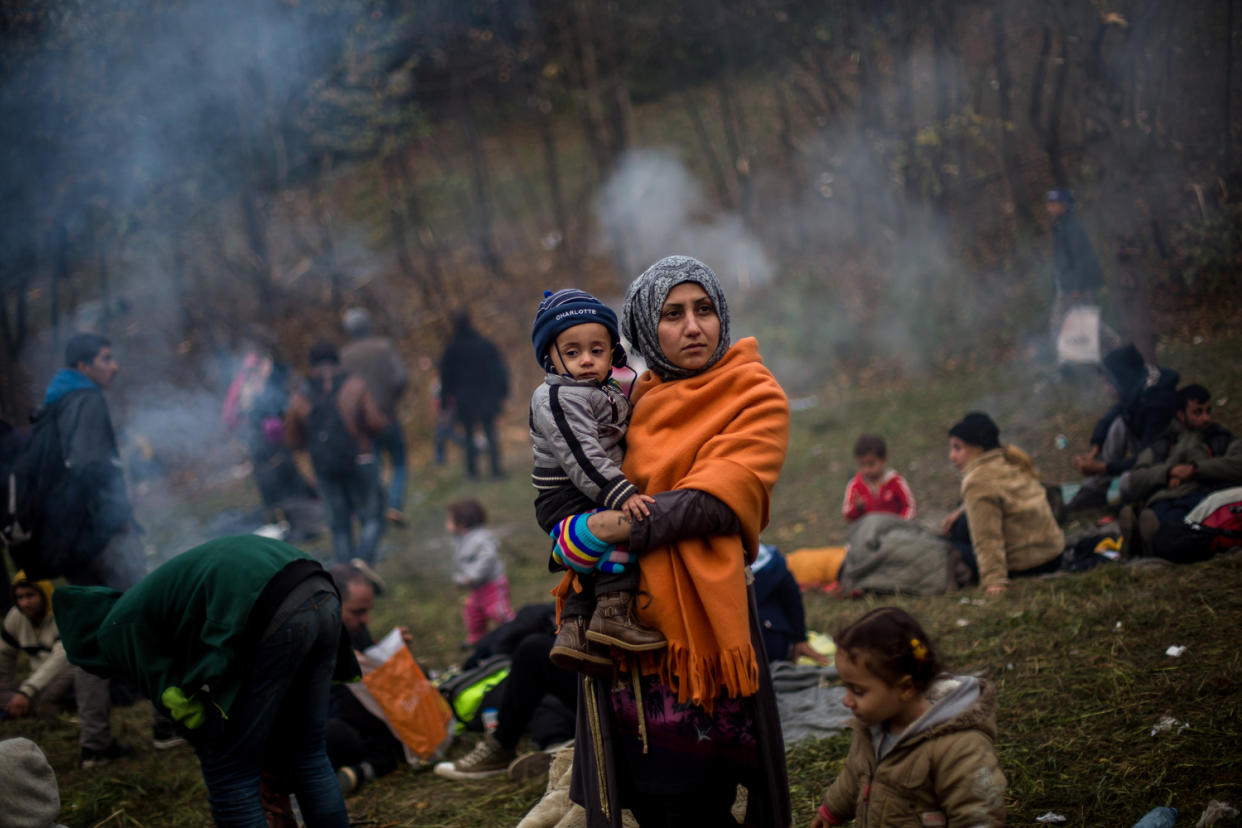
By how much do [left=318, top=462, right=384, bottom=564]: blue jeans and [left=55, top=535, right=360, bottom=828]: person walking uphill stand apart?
16.7 ft

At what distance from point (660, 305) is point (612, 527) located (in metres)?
0.56

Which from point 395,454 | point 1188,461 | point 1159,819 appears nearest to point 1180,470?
point 1188,461

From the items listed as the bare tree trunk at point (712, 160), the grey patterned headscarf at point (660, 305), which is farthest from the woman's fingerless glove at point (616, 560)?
the bare tree trunk at point (712, 160)

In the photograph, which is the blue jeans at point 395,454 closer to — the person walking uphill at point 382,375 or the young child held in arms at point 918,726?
the person walking uphill at point 382,375

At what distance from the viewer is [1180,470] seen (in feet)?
16.0

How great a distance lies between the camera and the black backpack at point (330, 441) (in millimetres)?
7742

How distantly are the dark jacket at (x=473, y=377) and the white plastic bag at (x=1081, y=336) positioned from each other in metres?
6.25

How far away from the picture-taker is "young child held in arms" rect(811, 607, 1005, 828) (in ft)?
6.85

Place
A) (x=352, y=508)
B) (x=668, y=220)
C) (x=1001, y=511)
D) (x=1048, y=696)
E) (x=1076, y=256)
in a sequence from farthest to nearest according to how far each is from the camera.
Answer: (x=668, y=220) → (x=352, y=508) → (x=1076, y=256) → (x=1001, y=511) → (x=1048, y=696)

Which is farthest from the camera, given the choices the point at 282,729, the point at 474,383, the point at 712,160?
the point at 712,160

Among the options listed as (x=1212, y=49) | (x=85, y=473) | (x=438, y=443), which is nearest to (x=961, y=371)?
(x=1212, y=49)

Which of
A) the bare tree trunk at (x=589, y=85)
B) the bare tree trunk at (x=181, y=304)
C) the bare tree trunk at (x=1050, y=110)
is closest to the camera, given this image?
the bare tree trunk at (x=1050, y=110)

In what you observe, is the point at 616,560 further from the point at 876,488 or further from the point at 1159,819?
the point at 876,488

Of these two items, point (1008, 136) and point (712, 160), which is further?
point (712, 160)
